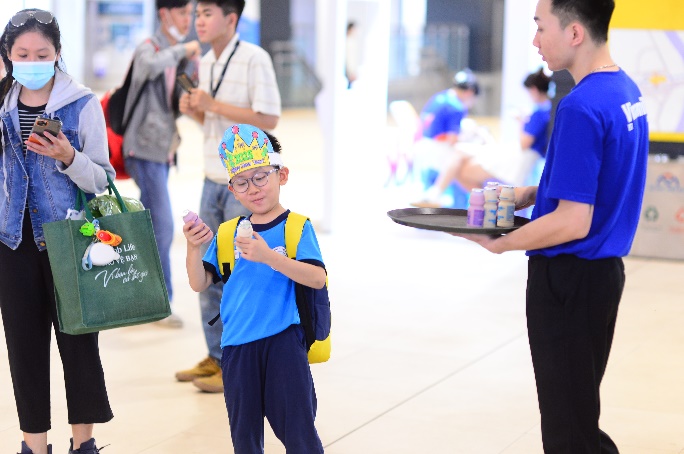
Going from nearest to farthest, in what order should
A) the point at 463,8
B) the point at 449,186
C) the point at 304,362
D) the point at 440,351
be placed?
the point at 304,362 < the point at 440,351 < the point at 449,186 < the point at 463,8

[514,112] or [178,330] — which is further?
[514,112]

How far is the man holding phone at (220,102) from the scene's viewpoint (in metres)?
5.25

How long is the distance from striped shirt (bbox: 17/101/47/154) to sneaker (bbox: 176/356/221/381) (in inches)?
74.8

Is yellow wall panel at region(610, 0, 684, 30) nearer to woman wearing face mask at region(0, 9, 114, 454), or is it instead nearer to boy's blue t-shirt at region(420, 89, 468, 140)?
boy's blue t-shirt at region(420, 89, 468, 140)

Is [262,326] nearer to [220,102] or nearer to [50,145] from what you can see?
[50,145]

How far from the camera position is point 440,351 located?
616 centimetres

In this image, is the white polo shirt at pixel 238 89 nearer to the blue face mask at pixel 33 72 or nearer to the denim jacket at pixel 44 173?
the denim jacket at pixel 44 173

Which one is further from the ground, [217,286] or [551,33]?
[551,33]

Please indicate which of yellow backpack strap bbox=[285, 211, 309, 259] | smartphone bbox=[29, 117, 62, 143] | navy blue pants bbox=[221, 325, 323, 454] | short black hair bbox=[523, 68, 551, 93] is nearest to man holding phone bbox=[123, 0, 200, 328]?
smartphone bbox=[29, 117, 62, 143]

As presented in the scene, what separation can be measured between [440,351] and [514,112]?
4.22m

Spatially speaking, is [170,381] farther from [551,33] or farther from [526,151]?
[526,151]

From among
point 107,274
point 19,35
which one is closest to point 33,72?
point 19,35

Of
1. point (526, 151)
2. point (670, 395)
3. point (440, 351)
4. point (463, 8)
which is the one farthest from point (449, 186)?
point (463, 8)

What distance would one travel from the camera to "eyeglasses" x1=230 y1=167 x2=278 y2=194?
3381 mm
